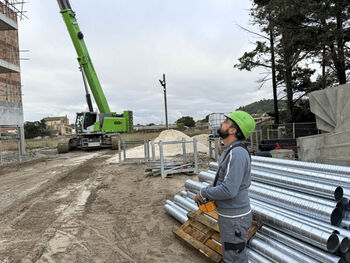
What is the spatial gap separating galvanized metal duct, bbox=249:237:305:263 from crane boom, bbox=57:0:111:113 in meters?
17.3

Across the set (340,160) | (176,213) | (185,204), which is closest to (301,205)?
(185,204)

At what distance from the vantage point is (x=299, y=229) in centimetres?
296

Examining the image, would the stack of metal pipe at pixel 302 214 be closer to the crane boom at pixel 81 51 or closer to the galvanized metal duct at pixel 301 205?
the galvanized metal duct at pixel 301 205

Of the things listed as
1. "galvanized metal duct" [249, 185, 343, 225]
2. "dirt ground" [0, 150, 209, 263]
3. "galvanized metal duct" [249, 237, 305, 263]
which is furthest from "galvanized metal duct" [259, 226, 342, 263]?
"dirt ground" [0, 150, 209, 263]

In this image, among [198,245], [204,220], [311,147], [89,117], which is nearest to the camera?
[198,245]

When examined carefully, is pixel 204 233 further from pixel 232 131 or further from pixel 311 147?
pixel 311 147

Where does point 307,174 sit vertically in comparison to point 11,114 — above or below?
below

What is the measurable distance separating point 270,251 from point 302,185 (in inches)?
47.2

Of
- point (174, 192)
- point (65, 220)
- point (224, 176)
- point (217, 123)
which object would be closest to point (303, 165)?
point (224, 176)

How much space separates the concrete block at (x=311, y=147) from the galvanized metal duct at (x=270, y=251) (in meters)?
5.79

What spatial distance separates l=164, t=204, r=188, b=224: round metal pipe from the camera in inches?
179

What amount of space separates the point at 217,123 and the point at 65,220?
47.6 feet

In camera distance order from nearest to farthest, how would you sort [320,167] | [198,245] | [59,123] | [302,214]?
[302,214] → [198,245] → [320,167] → [59,123]

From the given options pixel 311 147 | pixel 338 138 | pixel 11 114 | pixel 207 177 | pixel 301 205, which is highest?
pixel 11 114
